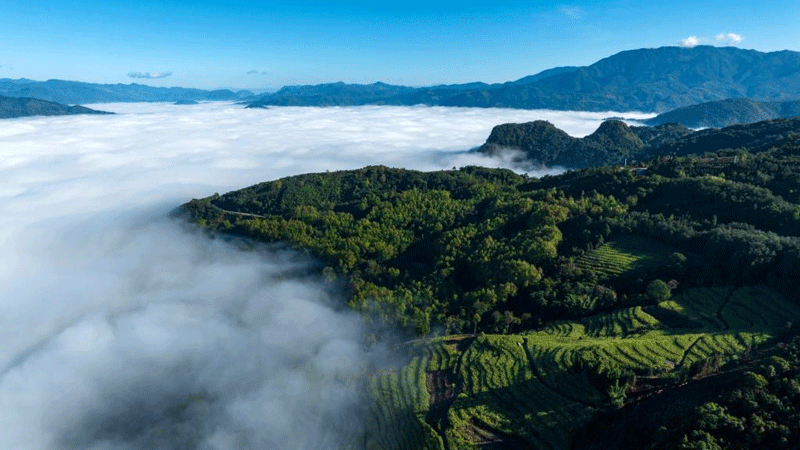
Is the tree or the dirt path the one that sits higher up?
the tree

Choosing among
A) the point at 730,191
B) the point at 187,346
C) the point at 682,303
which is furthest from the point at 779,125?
the point at 187,346

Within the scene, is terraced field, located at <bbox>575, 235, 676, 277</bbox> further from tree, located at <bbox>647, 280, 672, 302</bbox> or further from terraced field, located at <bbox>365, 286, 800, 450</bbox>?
terraced field, located at <bbox>365, 286, 800, 450</bbox>

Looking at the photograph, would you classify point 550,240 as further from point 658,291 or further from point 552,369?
point 552,369

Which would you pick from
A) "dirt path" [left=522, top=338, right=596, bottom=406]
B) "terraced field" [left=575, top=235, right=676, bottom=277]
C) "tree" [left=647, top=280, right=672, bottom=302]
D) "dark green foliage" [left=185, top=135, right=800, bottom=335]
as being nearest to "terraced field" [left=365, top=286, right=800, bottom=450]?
"dirt path" [left=522, top=338, right=596, bottom=406]

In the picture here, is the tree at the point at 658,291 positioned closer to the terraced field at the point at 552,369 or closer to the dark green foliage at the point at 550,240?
the dark green foliage at the point at 550,240

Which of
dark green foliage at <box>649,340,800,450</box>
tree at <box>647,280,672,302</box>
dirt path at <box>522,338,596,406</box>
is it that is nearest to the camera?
dark green foliage at <box>649,340,800,450</box>
